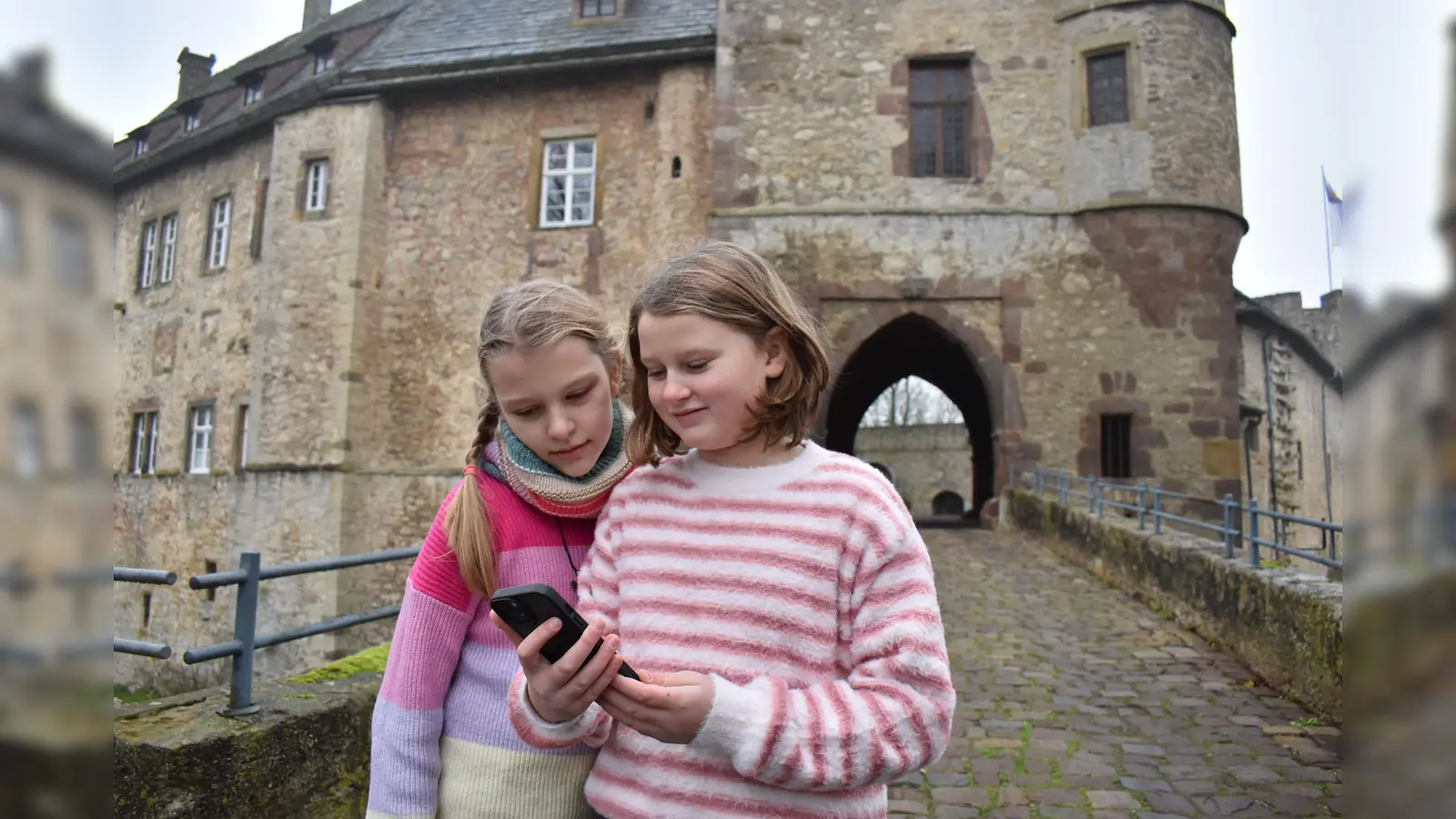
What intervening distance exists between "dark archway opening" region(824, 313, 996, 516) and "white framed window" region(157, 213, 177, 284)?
43.9 ft

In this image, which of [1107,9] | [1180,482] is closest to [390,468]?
[1180,482]

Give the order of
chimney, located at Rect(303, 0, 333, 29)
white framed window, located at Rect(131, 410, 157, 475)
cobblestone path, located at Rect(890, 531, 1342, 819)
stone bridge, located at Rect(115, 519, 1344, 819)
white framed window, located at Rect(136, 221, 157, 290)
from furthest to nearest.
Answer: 1. chimney, located at Rect(303, 0, 333, 29)
2. white framed window, located at Rect(136, 221, 157, 290)
3. white framed window, located at Rect(131, 410, 157, 475)
4. cobblestone path, located at Rect(890, 531, 1342, 819)
5. stone bridge, located at Rect(115, 519, 1344, 819)

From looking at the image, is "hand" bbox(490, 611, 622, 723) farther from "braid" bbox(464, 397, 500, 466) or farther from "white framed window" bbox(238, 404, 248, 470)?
"white framed window" bbox(238, 404, 248, 470)

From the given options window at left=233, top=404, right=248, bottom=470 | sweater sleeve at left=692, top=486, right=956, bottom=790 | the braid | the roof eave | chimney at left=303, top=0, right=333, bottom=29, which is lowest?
sweater sleeve at left=692, top=486, right=956, bottom=790

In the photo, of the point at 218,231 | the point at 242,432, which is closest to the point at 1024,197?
the point at 242,432

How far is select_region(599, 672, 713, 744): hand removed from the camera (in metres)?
1.21

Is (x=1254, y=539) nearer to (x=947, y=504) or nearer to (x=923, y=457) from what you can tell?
(x=923, y=457)

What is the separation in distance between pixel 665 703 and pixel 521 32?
1576 cm

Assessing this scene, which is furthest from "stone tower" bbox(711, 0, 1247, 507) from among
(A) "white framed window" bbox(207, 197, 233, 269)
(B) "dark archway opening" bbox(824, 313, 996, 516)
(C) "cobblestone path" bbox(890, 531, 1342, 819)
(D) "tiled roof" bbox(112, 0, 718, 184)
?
(A) "white framed window" bbox(207, 197, 233, 269)

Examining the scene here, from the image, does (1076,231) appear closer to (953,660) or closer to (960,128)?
(960,128)

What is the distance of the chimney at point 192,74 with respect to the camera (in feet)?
69.4

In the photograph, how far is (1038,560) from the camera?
940 centimetres

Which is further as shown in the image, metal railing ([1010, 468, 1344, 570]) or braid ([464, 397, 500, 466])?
metal railing ([1010, 468, 1344, 570])

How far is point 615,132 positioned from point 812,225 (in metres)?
3.59
